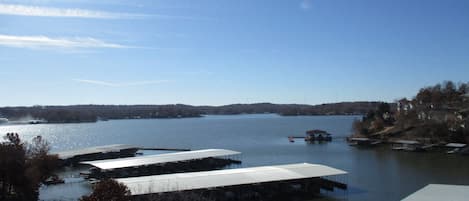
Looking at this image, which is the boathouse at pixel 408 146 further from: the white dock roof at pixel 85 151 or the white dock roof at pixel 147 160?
the white dock roof at pixel 85 151

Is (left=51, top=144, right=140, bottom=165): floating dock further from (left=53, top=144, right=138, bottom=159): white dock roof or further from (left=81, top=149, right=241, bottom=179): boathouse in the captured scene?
(left=81, top=149, right=241, bottom=179): boathouse

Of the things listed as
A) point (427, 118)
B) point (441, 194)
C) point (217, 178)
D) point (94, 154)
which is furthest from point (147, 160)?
point (427, 118)

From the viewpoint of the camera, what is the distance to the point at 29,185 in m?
27.0

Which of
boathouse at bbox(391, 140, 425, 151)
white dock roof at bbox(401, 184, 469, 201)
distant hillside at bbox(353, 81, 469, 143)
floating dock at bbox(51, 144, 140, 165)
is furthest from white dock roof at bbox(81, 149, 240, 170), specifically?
distant hillside at bbox(353, 81, 469, 143)

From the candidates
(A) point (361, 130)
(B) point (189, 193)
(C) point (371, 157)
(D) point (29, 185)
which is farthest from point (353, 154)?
(D) point (29, 185)

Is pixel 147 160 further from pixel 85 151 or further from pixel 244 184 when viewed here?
pixel 85 151

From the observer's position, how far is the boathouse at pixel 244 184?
2692 cm

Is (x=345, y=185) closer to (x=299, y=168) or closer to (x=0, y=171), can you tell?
(x=299, y=168)

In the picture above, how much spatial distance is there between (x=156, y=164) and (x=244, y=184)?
15.0 metres

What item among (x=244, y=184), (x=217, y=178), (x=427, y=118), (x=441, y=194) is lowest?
(x=244, y=184)

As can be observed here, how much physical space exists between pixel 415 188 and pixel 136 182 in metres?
19.2

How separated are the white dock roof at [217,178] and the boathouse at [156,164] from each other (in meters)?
9.65

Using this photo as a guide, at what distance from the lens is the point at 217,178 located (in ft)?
96.3

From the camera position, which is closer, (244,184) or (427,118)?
(244,184)
